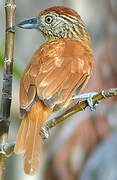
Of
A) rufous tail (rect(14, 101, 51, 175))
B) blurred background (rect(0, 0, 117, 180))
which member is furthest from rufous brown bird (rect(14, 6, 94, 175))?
blurred background (rect(0, 0, 117, 180))

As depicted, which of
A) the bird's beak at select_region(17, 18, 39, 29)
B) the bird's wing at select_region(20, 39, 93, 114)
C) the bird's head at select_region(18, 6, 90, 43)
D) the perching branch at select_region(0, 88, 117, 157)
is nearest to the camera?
the perching branch at select_region(0, 88, 117, 157)

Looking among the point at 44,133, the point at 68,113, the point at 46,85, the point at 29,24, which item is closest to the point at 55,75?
the point at 46,85

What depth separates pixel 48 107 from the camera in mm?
2373

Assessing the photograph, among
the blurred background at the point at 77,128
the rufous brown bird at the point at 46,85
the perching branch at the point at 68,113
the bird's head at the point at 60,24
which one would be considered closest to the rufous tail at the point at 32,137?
the rufous brown bird at the point at 46,85

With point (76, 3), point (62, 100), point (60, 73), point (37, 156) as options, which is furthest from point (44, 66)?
point (76, 3)

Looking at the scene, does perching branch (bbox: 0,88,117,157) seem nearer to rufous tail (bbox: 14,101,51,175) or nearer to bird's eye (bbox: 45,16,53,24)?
rufous tail (bbox: 14,101,51,175)

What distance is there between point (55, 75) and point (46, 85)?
0.13m

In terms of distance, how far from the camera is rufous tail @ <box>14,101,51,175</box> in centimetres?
221

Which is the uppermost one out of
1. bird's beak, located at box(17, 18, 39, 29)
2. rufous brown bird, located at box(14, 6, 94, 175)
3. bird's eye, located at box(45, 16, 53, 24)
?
bird's eye, located at box(45, 16, 53, 24)

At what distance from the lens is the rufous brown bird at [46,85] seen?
7.55 feet

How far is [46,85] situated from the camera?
245 centimetres

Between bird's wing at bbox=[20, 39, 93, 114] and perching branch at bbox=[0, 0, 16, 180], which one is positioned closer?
perching branch at bbox=[0, 0, 16, 180]

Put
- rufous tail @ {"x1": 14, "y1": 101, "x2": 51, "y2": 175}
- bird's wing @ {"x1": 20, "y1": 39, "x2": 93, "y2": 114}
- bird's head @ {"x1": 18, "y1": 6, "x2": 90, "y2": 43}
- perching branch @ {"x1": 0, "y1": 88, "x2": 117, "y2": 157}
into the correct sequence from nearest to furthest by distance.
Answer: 1. perching branch @ {"x1": 0, "y1": 88, "x2": 117, "y2": 157}
2. rufous tail @ {"x1": 14, "y1": 101, "x2": 51, "y2": 175}
3. bird's wing @ {"x1": 20, "y1": 39, "x2": 93, "y2": 114}
4. bird's head @ {"x1": 18, "y1": 6, "x2": 90, "y2": 43}

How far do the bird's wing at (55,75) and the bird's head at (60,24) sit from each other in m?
0.40
